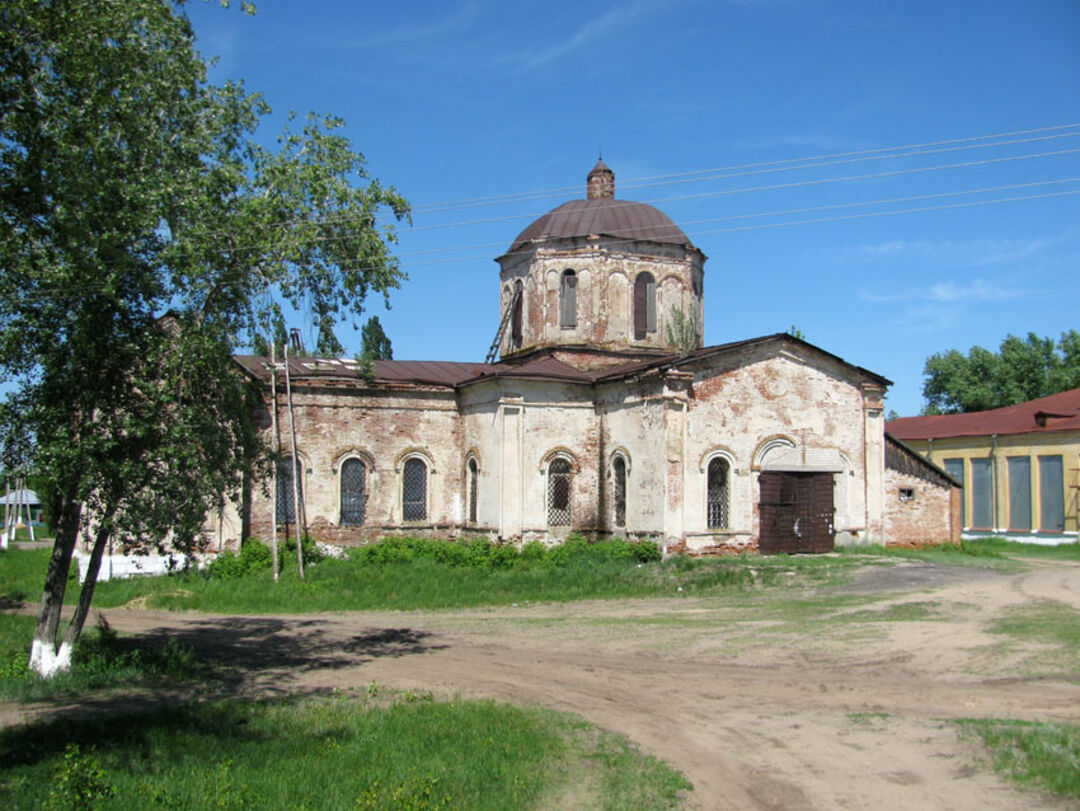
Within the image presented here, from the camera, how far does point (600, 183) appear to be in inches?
1232

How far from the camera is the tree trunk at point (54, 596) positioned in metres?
12.5

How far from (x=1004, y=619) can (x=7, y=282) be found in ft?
49.9

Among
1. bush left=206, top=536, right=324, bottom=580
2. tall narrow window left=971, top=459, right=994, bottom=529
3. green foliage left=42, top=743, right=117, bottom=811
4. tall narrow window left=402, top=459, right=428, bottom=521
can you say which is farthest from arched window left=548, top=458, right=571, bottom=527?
tall narrow window left=971, top=459, right=994, bottom=529

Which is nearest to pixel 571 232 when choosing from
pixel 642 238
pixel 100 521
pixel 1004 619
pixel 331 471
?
pixel 642 238

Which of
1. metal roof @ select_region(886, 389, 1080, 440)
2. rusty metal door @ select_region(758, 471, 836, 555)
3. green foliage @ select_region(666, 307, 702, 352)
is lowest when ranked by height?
rusty metal door @ select_region(758, 471, 836, 555)

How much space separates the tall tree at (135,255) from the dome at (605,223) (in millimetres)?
16015

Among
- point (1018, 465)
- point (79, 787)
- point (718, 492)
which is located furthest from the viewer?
point (1018, 465)

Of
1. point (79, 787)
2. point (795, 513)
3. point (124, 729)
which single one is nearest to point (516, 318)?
point (795, 513)

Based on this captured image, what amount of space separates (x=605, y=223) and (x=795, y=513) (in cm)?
1057

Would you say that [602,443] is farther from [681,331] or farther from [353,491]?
[353,491]

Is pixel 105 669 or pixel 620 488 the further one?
pixel 620 488

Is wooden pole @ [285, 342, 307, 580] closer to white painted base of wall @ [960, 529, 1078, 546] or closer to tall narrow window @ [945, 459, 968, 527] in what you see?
white painted base of wall @ [960, 529, 1078, 546]

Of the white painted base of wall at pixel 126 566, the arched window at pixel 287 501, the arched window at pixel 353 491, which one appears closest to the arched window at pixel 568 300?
the arched window at pixel 353 491

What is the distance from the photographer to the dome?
2903 centimetres
